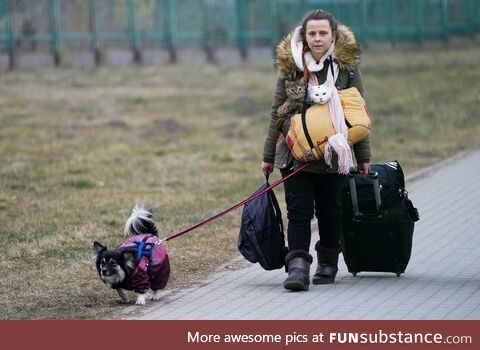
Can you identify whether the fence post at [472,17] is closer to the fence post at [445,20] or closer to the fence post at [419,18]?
the fence post at [445,20]

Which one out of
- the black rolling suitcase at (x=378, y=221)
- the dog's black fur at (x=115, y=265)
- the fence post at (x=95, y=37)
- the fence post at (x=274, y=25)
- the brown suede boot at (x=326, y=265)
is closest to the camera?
the dog's black fur at (x=115, y=265)

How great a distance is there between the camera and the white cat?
8.10 m

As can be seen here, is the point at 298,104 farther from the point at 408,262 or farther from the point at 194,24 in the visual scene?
the point at 194,24

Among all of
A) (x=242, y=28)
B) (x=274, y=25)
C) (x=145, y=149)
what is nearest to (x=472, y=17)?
(x=274, y=25)

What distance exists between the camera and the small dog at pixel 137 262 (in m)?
8.02

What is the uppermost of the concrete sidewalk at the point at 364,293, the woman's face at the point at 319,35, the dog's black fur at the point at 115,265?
the woman's face at the point at 319,35

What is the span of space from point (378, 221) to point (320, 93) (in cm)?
109

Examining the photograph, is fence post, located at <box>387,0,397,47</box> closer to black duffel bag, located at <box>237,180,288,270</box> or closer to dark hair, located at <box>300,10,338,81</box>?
black duffel bag, located at <box>237,180,288,270</box>

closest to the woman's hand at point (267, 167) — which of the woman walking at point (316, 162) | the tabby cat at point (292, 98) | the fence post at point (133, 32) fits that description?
the woman walking at point (316, 162)

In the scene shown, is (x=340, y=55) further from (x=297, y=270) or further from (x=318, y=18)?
(x=297, y=270)

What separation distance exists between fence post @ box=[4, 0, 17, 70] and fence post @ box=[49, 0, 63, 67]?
139cm

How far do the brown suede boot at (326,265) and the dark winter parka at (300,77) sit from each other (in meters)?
0.71
